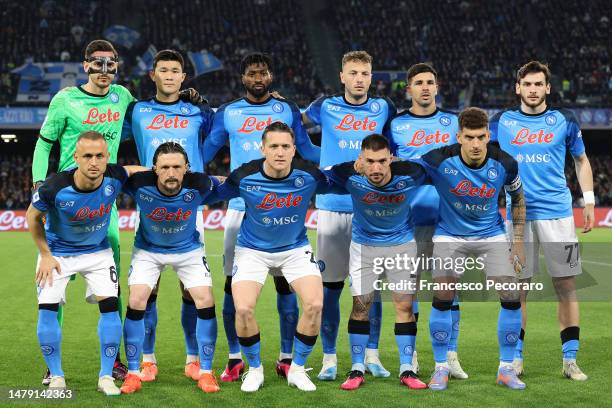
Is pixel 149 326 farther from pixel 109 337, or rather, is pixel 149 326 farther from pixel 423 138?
pixel 423 138

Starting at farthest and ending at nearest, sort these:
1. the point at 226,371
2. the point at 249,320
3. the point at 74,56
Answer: the point at 74,56 → the point at 226,371 → the point at 249,320

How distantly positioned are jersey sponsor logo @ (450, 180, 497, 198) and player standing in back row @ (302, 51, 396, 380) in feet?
3.02

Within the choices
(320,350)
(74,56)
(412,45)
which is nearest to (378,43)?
(412,45)

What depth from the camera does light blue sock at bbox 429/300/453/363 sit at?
6000 mm

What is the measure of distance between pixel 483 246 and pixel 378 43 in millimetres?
29169

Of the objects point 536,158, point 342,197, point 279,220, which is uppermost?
point 536,158

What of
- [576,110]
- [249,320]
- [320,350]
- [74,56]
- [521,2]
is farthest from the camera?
[521,2]

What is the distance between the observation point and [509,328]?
6008mm

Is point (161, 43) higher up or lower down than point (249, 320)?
higher up

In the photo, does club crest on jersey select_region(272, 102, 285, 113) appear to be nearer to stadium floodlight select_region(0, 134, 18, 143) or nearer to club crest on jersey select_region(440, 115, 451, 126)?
club crest on jersey select_region(440, 115, 451, 126)

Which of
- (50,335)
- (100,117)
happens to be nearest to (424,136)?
(100,117)

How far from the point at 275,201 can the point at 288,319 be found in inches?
44.1

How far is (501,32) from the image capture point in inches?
1390

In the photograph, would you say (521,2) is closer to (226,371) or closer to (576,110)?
(576,110)
